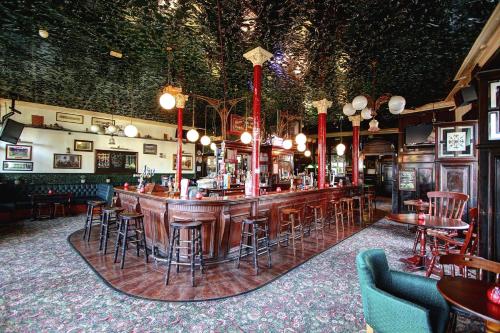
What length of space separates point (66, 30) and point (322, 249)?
20.5 feet

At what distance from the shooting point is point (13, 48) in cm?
478

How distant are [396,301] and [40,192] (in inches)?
429

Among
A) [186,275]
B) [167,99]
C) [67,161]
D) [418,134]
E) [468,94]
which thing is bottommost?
[186,275]

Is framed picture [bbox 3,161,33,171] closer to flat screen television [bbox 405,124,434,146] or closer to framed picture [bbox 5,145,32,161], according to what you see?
framed picture [bbox 5,145,32,161]

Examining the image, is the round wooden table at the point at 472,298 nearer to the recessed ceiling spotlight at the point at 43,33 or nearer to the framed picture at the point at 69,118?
the recessed ceiling spotlight at the point at 43,33

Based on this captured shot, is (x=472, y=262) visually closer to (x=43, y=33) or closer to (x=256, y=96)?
(x=256, y=96)

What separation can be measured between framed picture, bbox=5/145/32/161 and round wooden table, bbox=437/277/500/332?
11.5m

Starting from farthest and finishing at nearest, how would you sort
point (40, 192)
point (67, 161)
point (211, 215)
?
point (67, 161) < point (40, 192) < point (211, 215)

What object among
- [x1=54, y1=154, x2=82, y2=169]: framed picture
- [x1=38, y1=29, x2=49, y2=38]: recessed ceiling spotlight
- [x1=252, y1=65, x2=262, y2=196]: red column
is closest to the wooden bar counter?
[x1=252, y1=65, x2=262, y2=196]: red column

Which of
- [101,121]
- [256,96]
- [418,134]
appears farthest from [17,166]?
[418,134]

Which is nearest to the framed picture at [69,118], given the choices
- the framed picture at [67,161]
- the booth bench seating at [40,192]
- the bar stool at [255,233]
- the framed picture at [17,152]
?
the framed picture at [67,161]

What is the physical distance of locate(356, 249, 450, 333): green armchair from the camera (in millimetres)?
1576

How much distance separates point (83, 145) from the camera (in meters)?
9.64

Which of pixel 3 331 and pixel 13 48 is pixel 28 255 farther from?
pixel 13 48
